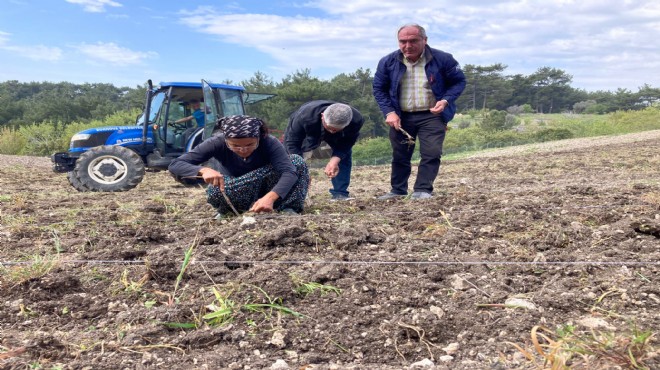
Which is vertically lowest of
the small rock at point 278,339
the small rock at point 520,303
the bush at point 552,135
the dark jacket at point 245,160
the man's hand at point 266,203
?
the bush at point 552,135

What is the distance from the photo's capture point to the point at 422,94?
464 centimetres

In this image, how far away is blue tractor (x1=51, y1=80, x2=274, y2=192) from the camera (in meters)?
7.19

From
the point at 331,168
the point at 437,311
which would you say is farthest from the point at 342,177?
the point at 437,311

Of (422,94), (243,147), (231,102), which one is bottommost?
(243,147)

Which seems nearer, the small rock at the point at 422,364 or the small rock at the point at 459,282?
the small rock at the point at 422,364

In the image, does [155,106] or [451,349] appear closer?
[451,349]

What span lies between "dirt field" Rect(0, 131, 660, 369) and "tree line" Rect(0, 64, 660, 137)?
Result: 3007 cm

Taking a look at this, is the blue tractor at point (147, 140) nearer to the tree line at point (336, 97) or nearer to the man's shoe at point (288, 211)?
the man's shoe at point (288, 211)

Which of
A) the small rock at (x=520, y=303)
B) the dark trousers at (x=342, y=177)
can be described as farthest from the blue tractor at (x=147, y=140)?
the small rock at (x=520, y=303)

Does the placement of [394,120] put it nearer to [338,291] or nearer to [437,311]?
[338,291]

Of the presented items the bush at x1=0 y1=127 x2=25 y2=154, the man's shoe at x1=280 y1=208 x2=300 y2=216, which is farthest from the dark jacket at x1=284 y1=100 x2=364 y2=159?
the bush at x1=0 y1=127 x2=25 y2=154

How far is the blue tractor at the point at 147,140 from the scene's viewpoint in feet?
23.6

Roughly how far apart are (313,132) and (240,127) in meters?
1.33

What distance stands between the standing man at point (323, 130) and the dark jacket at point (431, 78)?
0.31 metres
